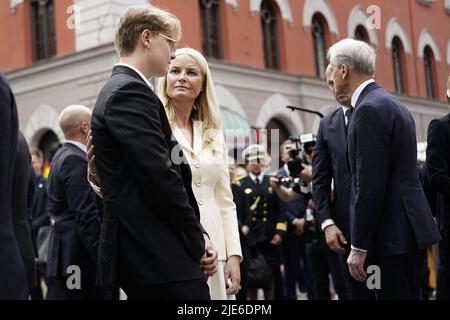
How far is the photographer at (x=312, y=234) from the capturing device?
21.1 feet

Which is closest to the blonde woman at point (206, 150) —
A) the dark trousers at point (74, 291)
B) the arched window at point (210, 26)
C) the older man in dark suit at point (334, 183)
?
the older man in dark suit at point (334, 183)

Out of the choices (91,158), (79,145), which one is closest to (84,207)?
(79,145)

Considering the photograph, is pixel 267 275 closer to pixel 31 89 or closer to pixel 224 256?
pixel 224 256

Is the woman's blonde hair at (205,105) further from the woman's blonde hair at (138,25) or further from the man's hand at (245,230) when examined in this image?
the man's hand at (245,230)

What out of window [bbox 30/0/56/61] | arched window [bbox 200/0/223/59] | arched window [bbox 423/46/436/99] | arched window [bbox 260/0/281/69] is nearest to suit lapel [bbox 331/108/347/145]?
arched window [bbox 423/46/436/99]

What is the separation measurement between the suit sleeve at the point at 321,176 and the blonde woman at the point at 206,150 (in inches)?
42.6

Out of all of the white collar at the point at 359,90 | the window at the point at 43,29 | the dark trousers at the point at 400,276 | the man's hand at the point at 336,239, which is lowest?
the dark trousers at the point at 400,276

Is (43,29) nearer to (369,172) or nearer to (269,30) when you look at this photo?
(269,30)

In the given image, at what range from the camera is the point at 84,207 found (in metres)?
5.07

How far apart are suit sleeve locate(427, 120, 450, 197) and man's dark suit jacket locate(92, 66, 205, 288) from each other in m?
2.54

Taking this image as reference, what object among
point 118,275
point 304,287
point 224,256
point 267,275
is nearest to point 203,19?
point 304,287

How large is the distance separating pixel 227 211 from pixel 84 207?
4.75 feet

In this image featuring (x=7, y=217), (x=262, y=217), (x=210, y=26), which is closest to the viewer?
(x=7, y=217)

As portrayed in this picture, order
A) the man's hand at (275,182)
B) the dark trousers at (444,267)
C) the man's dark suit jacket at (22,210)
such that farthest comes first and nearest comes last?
1. the man's hand at (275,182)
2. the dark trousers at (444,267)
3. the man's dark suit jacket at (22,210)
